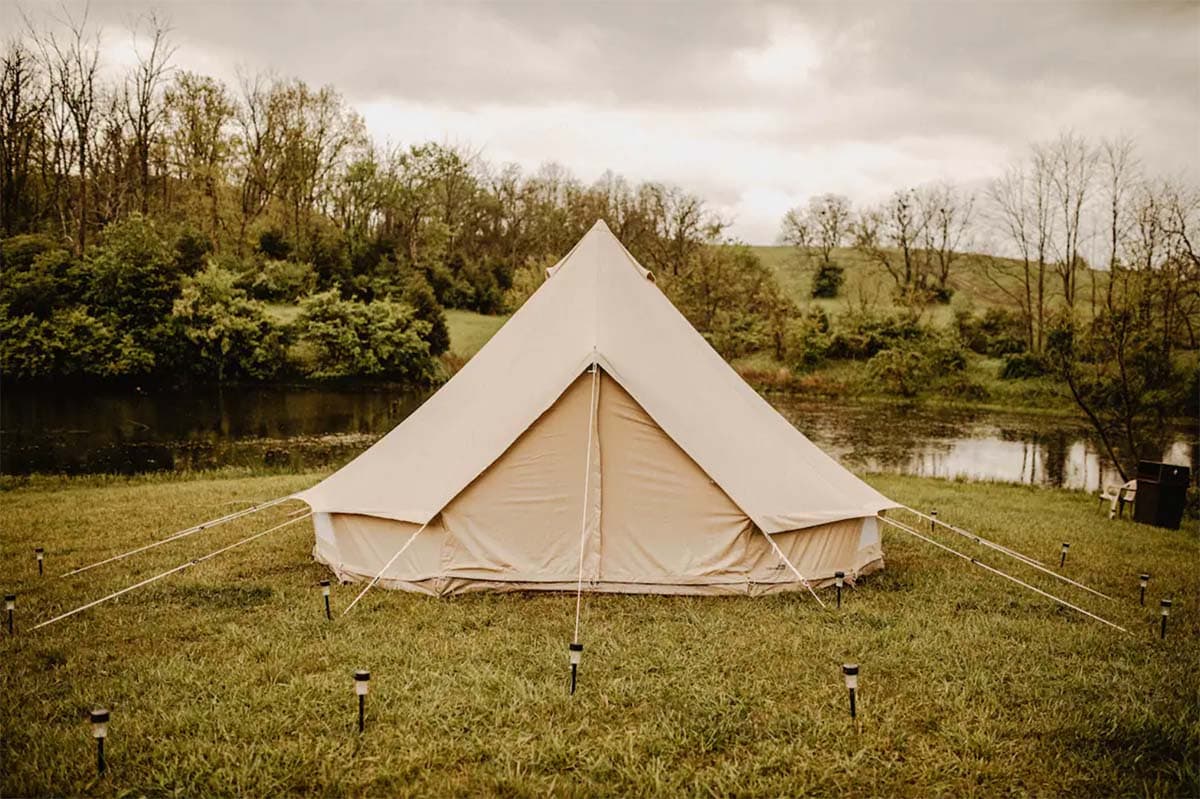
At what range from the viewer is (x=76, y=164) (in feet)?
106

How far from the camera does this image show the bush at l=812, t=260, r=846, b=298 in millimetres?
43656

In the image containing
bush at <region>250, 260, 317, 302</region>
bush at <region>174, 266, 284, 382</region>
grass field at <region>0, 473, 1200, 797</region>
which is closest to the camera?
grass field at <region>0, 473, 1200, 797</region>

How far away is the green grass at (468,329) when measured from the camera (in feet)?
113

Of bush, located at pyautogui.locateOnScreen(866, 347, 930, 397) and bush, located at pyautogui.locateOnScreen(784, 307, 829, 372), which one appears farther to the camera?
bush, located at pyautogui.locateOnScreen(784, 307, 829, 372)

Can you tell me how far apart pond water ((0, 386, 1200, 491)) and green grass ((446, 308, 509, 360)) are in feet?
19.9

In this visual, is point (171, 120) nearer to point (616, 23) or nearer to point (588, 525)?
point (616, 23)

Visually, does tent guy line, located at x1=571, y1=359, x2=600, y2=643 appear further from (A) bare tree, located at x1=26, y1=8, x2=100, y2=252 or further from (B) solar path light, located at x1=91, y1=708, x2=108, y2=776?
(A) bare tree, located at x1=26, y1=8, x2=100, y2=252

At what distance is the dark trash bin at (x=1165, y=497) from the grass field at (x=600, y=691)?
14.0 feet

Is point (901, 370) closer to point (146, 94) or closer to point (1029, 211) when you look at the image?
point (1029, 211)

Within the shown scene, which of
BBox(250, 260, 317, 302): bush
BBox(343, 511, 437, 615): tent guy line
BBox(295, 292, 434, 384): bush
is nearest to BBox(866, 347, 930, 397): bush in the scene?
BBox(295, 292, 434, 384): bush

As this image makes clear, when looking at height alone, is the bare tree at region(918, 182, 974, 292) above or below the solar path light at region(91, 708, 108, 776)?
above

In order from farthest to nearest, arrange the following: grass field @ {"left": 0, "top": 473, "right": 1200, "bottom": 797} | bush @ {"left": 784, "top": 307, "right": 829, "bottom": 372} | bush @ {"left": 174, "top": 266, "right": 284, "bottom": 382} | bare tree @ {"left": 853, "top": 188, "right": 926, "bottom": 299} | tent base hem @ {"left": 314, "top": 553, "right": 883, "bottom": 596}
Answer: bare tree @ {"left": 853, "top": 188, "right": 926, "bottom": 299} < bush @ {"left": 784, "top": 307, "right": 829, "bottom": 372} < bush @ {"left": 174, "top": 266, "right": 284, "bottom": 382} < tent base hem @ {"left": 314, "top": 553, "right": 883, "bottom": 596} < grass field @ {"left": 0, "top": 473, "right": 1200, "bottom": 797}

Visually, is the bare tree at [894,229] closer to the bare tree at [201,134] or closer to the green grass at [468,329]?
the green grass at [468,329]

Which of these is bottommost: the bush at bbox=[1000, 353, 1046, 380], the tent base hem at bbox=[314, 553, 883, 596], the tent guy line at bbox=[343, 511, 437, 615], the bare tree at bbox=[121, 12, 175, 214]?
the tent base hem at bbox=[314, 553, 883, 596]
